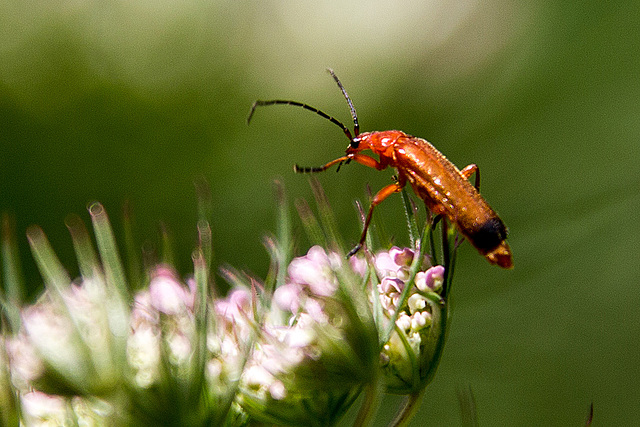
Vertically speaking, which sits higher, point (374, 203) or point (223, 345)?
point (374, 203)

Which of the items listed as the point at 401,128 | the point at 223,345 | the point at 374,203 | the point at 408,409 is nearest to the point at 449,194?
the point at 374,203

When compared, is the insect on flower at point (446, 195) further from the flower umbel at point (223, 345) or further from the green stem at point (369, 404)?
the green stem at point (369, 404)

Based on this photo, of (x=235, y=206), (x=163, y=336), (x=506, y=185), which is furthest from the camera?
(x=506, y=185)

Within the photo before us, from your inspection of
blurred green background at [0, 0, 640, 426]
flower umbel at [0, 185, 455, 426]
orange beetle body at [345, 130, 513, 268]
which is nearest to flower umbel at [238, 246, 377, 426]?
flower umbel at [0, 185, 455, 426]

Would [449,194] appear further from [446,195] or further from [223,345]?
[223,345]

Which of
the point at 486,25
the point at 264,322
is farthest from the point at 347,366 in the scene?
the point at 486,25

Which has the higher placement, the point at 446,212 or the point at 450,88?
A: the point at 450,88

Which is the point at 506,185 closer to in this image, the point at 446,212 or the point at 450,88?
the point at 450,88

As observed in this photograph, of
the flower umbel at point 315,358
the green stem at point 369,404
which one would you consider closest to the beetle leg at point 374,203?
the flower umbel at point 315,358
